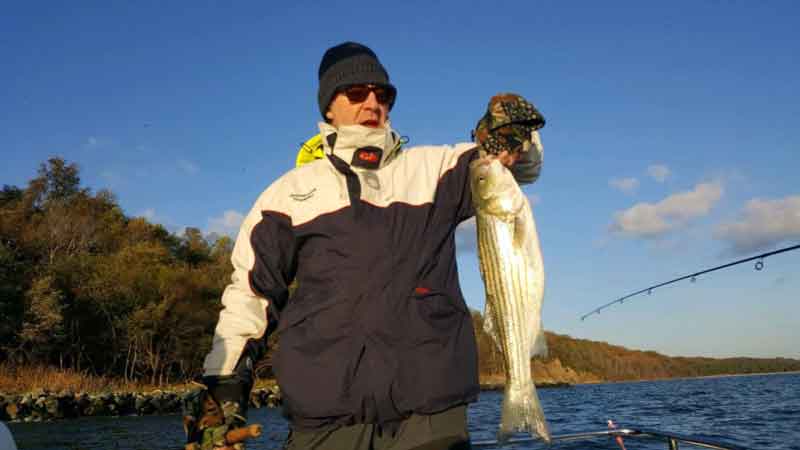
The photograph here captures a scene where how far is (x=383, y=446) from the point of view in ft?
9.07

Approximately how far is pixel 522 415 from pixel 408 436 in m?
0.50

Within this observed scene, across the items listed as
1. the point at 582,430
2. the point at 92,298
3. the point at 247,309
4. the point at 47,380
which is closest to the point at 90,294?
the point at 92,298

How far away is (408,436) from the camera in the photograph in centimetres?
275

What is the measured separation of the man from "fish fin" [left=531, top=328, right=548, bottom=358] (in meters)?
0.28

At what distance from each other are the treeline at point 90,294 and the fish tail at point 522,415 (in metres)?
33.0

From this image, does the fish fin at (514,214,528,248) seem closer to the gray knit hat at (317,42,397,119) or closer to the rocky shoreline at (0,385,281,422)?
the gray knit hat at (317,42,397,119)

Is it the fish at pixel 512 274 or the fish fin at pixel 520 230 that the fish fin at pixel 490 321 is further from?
the fish fin at pixel 520 230

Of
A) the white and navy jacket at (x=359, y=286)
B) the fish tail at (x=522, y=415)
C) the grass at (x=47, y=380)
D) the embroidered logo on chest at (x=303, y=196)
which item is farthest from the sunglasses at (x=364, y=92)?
the grass at (x=47, y=380)

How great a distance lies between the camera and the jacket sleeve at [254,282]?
3.08 metres

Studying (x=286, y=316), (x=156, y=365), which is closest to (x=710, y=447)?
(x=286, y=316)

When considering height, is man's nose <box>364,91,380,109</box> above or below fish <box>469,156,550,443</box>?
above

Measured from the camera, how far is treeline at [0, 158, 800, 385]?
36.8 metres

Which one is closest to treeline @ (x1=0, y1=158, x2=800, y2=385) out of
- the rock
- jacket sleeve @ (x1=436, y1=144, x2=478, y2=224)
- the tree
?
the tree

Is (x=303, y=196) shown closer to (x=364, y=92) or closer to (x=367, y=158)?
(x=367, y=158)
